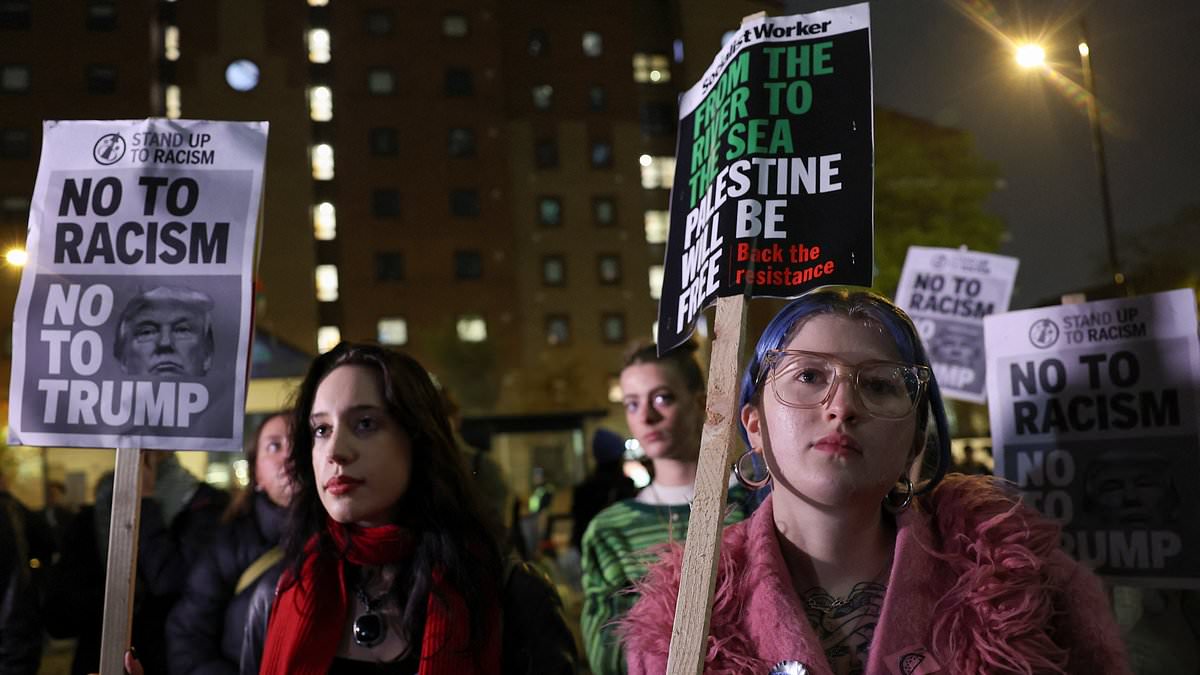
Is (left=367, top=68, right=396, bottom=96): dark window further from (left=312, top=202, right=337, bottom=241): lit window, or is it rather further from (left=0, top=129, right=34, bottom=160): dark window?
(left=0, top=129, right=34, bottom=160): dark window

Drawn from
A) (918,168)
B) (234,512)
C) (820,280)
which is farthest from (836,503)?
(918,168)

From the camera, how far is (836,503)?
2.21 m

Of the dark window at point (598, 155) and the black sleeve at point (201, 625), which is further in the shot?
the dark window at point (598, 155)

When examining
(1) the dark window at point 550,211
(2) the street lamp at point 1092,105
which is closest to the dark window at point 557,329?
(1) the dark window at point 550,211

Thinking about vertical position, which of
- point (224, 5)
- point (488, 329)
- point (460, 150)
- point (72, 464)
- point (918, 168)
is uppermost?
point (224, 5)

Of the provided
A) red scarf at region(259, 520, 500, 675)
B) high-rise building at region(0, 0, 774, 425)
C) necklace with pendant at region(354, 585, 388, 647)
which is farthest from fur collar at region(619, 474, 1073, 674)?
→ high-rise building at region(0, 0, 774, 425)

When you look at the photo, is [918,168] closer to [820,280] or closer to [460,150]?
[460,150]

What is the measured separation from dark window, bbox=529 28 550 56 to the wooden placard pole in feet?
128

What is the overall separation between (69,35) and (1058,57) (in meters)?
25.8

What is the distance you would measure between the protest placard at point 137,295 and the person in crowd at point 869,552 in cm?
156

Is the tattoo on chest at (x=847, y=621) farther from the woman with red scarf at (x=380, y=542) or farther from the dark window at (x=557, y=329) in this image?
the dark window at (x=557, y=329)

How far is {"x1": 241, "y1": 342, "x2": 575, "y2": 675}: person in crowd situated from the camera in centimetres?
290

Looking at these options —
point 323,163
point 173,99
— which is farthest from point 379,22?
point 173,99

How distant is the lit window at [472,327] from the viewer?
3941 cm
